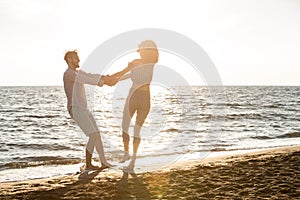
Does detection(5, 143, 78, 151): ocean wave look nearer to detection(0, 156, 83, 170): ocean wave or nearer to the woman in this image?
detection(0, 156, 83, 170): ocean wave

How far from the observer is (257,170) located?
7152 mm

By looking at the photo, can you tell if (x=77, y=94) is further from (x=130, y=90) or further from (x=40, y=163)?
(x=40, y=163)

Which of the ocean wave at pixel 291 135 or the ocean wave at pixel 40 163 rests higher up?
the ocean wave at pixel 40 163

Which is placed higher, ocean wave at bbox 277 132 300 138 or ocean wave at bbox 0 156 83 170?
ocean wave at bbox 0 156 83 170

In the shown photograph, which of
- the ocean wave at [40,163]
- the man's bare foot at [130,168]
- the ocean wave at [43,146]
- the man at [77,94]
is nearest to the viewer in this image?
the man at [77,94]

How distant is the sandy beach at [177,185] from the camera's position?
17.8ft

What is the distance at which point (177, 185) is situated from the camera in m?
6.03

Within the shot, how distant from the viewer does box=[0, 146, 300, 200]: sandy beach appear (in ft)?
17.8

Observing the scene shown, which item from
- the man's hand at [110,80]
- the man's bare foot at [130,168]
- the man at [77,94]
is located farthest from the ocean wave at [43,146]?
the man at [77,94]

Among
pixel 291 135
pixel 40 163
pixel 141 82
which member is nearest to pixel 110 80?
pixel 141 82

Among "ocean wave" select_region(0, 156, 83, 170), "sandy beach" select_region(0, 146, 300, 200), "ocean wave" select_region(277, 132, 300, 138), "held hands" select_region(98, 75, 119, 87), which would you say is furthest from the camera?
"ocean wave" select_region(277, 132, 300, 138)

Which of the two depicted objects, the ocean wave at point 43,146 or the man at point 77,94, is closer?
the man at point 77,94

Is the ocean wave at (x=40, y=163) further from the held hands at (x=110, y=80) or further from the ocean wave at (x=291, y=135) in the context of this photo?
the ocean wave at (x=291, y=135)

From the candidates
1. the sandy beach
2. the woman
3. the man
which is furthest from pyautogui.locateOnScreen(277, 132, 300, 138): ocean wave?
the man
